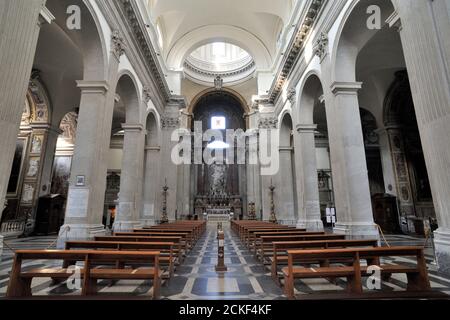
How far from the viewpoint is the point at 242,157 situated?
957 inches

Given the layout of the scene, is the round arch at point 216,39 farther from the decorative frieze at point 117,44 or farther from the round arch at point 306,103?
the decorative frieze at point 117,44

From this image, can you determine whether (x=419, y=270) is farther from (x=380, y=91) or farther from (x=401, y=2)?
(x=380, y=91)

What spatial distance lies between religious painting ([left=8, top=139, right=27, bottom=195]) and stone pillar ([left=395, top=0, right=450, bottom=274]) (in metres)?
15.4

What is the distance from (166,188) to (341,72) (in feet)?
37.2

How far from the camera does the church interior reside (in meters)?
3.55

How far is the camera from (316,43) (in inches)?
351

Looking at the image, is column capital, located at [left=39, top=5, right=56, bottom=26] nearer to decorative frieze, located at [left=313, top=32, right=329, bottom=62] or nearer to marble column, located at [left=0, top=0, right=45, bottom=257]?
marble column, located at [left=0, top=0, right=45, bottom=257]

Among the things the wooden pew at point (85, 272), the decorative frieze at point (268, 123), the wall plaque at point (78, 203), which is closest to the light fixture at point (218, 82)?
the decorative frieze at point (268, 123)

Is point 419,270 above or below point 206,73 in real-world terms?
below

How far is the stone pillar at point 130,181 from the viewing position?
10039mm

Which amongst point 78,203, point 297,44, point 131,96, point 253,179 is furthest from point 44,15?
point 253,179
